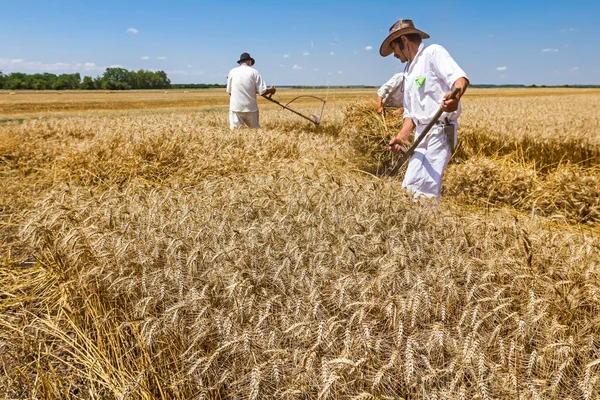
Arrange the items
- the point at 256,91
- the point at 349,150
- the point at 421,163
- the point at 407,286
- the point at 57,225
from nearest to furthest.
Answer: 1. the point at 407,286
2. the point at 57,225
3. the point at 421,163
4. the point at 349,150
5. the point at 256,91

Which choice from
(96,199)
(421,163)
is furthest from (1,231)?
(421,163)

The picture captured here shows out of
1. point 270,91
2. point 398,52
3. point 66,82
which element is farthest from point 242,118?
point 66,82

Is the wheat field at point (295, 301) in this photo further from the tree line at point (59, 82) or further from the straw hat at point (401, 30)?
the tree line at point (59, 82)

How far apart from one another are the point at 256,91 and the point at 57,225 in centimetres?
621

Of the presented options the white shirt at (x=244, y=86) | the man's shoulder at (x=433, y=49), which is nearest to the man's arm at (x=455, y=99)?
the man's shoulder at (x=433, y=49)

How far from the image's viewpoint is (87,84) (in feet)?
242

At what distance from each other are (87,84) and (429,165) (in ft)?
272

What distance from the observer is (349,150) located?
760cm

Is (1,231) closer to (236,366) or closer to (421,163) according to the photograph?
(236,366)

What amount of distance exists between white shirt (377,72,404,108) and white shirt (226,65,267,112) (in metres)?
3.11

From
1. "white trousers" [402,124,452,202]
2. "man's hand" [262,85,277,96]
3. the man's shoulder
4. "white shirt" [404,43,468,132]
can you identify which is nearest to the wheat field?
"white trousers" [402,124,452,202]

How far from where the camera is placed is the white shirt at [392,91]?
607 centimetres

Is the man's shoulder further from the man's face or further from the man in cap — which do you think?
the man in cap

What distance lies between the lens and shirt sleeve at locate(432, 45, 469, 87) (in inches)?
141
